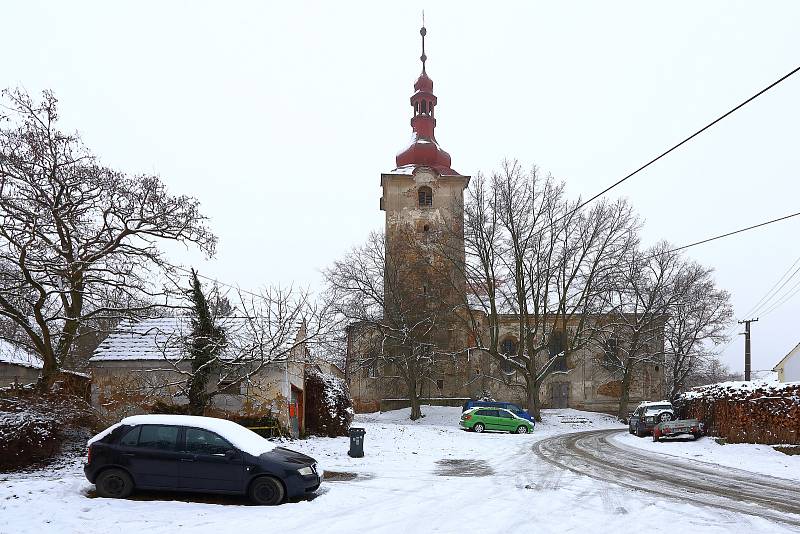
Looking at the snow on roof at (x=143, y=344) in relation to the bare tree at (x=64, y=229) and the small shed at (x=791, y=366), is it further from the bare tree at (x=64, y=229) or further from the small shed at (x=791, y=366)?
the small shed at (x=791, y=366)

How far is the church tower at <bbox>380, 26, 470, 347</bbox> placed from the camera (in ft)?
135

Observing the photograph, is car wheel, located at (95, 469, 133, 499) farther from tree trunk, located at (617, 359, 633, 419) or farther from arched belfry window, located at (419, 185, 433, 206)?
tree trunk, located at (617, 359, 633, 419)

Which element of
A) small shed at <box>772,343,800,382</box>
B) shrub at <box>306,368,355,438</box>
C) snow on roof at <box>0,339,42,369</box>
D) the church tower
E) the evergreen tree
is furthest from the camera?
the church tower

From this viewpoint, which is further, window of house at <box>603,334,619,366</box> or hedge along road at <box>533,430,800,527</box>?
window of house at <box>603,334,619,366</box>

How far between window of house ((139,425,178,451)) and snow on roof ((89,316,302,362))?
8.27m

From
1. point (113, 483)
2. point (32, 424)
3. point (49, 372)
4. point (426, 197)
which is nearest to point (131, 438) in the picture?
point (113, 483)

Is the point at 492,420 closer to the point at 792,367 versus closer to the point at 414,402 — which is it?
the point at 414,402

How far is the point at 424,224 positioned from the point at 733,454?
104ft

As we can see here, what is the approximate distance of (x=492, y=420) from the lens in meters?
33.2

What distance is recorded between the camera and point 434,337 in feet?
137

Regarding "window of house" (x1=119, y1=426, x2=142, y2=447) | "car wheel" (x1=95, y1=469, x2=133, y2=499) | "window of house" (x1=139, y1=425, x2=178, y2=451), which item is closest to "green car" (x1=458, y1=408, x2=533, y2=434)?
"window of house" (x1=139, y1=425, x2=178, y2=451)

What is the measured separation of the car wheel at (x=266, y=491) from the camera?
1116 cm

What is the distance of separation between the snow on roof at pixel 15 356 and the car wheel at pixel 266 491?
53.8 feet

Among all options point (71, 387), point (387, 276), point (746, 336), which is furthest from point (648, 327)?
point (71, 387)
